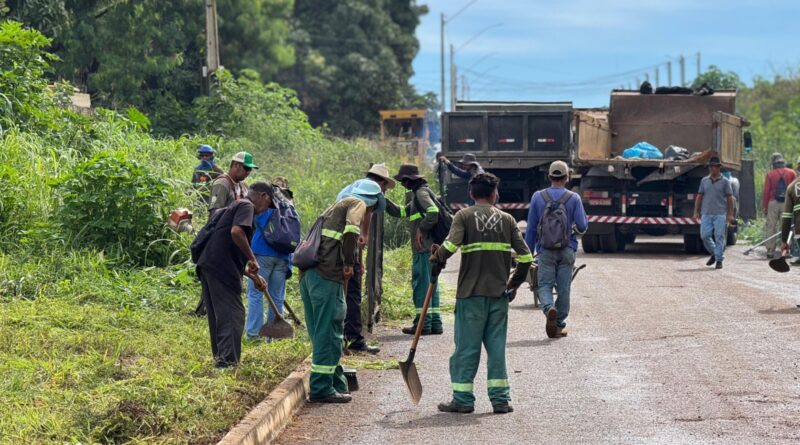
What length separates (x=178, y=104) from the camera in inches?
1229

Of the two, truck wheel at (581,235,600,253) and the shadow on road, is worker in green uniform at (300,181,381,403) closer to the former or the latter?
the shadow on road

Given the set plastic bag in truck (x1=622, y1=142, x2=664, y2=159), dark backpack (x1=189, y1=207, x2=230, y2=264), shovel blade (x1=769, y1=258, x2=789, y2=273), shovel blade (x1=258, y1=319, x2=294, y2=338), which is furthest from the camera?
plastic bag in truck (x1=622, y1=142, x2=664, y2=159)

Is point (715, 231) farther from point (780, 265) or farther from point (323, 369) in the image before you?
point (323, 369)

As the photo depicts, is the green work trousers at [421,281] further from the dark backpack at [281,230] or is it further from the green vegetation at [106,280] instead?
the dark backpack at [281,230]

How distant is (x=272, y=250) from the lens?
434 inches

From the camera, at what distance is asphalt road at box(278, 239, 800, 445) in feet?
26.0

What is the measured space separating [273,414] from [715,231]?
42.4 feet

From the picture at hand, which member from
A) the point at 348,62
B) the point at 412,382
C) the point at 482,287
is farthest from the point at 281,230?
the point at 348,62

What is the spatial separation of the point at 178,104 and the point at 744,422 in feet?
81.1

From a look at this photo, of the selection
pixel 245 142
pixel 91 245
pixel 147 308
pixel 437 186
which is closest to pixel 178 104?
pixel 245 142

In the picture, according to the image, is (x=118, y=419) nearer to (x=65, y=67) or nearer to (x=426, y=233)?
(x=426, y=233)

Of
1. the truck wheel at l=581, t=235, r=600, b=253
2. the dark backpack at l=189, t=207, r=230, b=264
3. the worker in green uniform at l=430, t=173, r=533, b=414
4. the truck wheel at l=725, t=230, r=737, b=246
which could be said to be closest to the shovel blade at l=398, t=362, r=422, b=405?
the worker in green uniform at l=430, t=173, r=533, b=414

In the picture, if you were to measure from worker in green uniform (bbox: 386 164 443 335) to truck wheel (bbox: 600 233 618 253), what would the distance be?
10435mm

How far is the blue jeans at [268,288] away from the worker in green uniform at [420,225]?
60.3 inches
